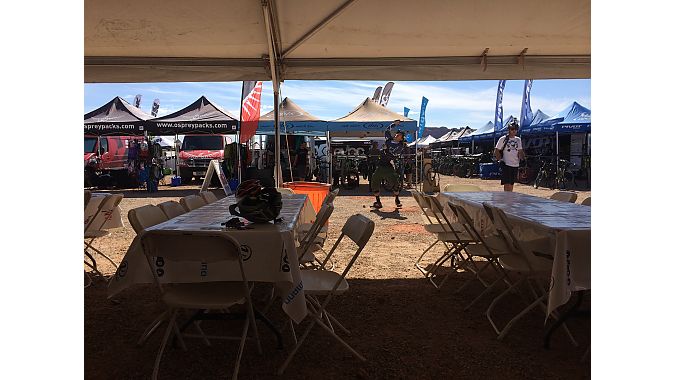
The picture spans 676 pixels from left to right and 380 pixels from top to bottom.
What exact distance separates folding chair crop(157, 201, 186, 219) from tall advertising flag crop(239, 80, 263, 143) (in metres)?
6.21

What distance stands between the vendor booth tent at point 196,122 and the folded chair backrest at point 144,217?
11.9 m

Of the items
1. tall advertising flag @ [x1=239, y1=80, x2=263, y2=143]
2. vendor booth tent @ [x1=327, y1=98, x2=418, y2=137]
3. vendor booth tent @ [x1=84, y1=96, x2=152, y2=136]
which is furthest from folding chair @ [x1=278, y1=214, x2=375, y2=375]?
vendor booth tent @ [x1=84, y1=96, x2=152, y2=136]

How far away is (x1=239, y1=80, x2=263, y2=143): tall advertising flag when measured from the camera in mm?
10008

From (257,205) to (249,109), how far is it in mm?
7760

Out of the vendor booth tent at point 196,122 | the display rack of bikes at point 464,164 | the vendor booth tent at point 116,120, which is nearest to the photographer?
the vendor booth tent at point 196,122

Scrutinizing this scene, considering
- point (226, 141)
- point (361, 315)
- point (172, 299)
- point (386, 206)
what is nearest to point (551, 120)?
point (386, 206)

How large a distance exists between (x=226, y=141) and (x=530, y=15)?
46.0 feet

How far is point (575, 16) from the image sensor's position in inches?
185

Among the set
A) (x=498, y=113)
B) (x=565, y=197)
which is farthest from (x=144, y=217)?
(x=498, y=113)

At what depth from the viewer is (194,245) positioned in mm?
2275

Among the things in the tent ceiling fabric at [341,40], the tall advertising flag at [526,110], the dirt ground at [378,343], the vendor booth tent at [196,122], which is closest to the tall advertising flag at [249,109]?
the tent ceiling fabric at [341,40]

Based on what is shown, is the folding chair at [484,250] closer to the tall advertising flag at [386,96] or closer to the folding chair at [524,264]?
the folding chair at [524,264]

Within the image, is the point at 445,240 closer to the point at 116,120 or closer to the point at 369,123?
the point at 369,123

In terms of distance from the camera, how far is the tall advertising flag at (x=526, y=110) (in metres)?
17.0
